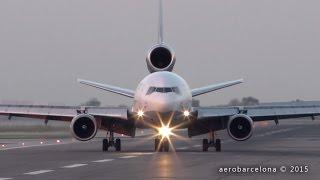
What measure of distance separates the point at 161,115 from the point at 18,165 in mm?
11760

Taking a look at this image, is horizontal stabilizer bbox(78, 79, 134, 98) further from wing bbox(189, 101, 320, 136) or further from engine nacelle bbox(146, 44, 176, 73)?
wing bbox(189, 101, 320, 136)

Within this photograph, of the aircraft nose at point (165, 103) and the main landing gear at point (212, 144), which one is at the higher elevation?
the aircraft nose at point (165, 103)

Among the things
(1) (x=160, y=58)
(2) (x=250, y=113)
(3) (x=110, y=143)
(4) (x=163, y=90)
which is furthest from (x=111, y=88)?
(2) (x=250, y=113)

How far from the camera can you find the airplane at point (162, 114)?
39750 millimetres

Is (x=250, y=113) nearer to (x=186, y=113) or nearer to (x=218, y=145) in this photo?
(x=218, y=145)

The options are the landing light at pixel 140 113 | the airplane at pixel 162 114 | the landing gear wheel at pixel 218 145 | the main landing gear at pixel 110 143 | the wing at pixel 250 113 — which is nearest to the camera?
the airplane at pixel 162 114

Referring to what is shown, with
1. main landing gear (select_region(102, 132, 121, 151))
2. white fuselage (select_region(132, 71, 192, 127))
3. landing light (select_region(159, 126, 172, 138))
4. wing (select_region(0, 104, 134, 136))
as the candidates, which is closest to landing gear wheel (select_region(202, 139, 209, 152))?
white fuselage (select_region(132, 71, 192, 127))

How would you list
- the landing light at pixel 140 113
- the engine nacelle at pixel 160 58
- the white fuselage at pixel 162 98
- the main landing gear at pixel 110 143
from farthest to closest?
the engine nacelle at pixel 160 58 < the main landing gear at pixel 110 143 < the landing light at pixel 140 113 < the white fuselage at pixel 162 98

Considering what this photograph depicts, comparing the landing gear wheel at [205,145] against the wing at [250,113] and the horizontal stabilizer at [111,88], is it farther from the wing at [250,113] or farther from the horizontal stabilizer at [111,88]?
the horizontal stabilizer at [111,88]

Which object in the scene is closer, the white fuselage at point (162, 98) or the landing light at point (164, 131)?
the white fuselage at point (162, 98)

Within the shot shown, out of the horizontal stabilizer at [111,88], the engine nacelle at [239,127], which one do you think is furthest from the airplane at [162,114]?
the horizontal stabilizer at [111,88]

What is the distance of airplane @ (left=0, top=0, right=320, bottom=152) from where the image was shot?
39.8 m

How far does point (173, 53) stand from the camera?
145 ft

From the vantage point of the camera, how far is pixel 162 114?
3912 cm
